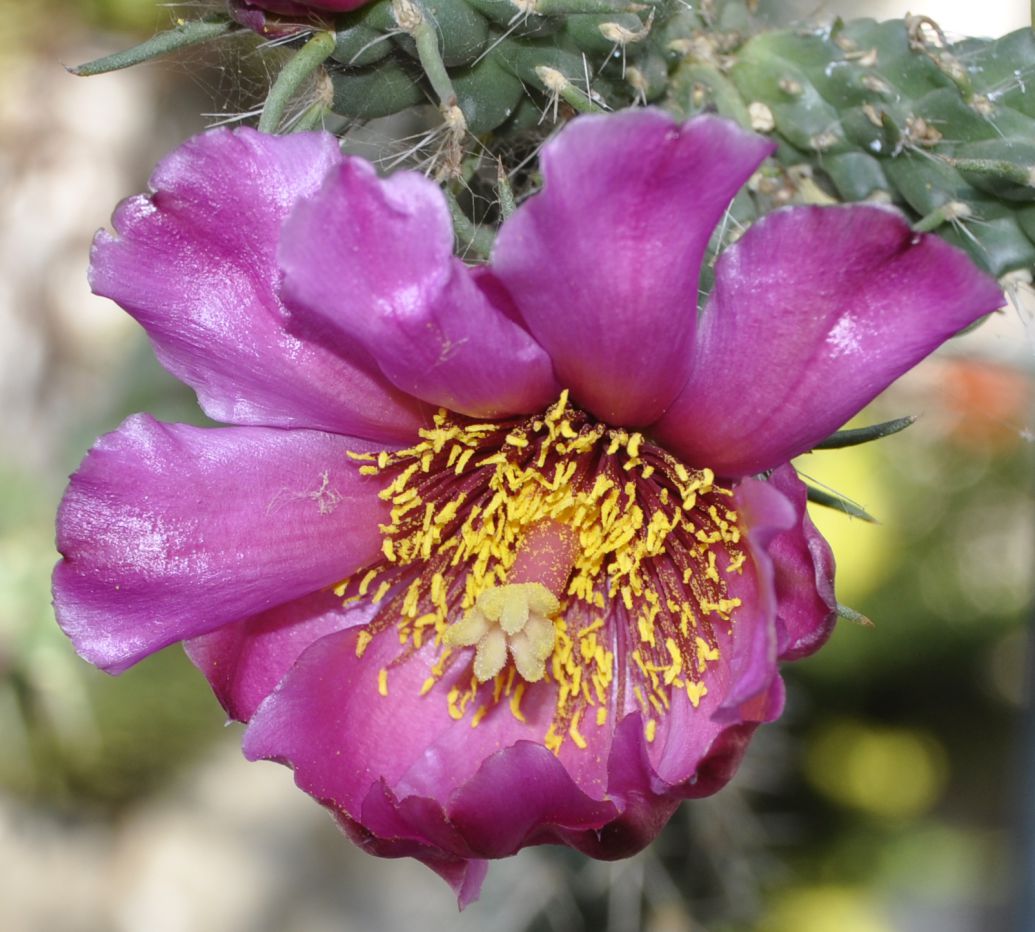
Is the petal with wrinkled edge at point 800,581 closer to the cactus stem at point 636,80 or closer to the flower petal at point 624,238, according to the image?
the flower petal at point 624,238

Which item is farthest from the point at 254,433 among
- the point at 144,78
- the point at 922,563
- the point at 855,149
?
the point at 144,78

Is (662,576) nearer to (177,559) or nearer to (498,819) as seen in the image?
(498,819)

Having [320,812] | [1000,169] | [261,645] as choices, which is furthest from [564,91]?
[320,812]

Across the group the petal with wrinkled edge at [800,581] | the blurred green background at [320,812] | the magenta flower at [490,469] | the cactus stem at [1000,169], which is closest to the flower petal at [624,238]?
the magenta flower at [490,469]

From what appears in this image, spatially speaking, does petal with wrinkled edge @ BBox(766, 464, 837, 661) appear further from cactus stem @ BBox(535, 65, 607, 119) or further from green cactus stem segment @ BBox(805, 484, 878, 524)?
cactus stem @ BBox(535, 65, 607, 119)

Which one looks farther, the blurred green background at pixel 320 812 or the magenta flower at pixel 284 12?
the blurred green background at pixel 320 812

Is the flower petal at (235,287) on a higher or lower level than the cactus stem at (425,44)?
lower

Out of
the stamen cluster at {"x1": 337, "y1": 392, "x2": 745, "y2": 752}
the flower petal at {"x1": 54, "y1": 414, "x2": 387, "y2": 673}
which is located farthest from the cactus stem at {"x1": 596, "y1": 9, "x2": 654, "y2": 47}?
the flower petal at {"x1": 54, "y1": 414, "x2": 387, "y2": 673}
